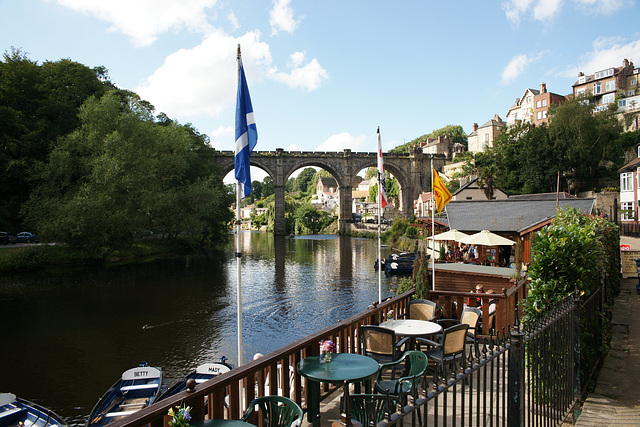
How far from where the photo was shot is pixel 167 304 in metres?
17.7

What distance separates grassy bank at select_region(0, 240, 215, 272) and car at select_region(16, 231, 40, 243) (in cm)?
608

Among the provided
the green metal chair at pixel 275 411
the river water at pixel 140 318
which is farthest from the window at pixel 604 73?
the green metal chair at pixel 275 411

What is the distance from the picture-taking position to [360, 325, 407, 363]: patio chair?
15.7 ft

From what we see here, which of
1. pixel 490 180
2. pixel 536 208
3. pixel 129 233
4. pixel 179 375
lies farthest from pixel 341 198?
pixel 179 375

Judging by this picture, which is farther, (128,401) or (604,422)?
(128,401)

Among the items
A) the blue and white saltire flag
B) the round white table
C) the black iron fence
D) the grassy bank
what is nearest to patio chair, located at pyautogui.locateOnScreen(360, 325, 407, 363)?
the round white table

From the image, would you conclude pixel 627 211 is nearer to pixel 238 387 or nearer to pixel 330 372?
pixel 330 372

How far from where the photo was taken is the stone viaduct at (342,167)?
6525cm

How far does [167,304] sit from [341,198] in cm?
5072

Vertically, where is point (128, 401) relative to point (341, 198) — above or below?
below

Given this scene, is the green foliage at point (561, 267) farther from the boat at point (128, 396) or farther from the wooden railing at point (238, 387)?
the boat at point (128, 396)

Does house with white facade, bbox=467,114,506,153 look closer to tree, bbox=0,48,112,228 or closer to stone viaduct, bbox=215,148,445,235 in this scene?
stone viaduct, bbox=215,148,445,235

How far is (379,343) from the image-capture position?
192 inches

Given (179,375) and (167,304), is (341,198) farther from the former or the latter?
(179,375)
